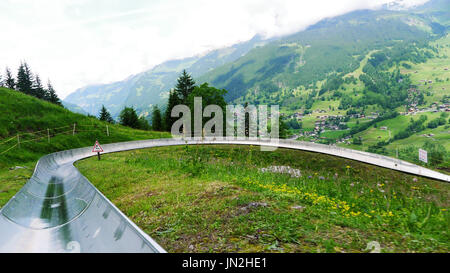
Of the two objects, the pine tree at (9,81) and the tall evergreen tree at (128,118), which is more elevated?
the pine tree at (9,81)

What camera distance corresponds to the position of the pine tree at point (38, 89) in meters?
66.9

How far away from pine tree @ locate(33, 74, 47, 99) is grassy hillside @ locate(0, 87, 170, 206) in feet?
127

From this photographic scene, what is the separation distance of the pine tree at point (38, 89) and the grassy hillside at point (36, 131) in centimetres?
3875

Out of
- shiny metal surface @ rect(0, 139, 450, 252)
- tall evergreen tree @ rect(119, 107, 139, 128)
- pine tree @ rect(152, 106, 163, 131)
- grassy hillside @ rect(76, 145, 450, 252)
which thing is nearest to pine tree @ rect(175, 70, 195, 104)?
pine tree @ rect(152, 106, 163, 131)

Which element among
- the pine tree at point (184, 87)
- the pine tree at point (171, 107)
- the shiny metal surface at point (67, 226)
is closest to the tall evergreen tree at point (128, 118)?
the pine tree at point (171, 107)

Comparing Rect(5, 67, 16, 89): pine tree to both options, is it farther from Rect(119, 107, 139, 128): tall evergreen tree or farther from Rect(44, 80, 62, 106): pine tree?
Rect(119, 107, 139, 128): tall evergreen tree

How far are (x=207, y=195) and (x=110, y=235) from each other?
3.63 metres

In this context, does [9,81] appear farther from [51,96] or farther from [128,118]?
[128,118]

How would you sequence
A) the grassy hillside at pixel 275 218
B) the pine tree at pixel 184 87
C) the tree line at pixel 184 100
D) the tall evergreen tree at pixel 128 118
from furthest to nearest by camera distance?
the tall evergreen tree at pixel 128 118 < the pine tree at pixel 184 87 < the tree line at pixel 184 100 < the grassy hillside at pixel 275 218

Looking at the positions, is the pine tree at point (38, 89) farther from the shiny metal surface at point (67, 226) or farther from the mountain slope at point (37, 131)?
the shiny metal surface at point (67, 226)

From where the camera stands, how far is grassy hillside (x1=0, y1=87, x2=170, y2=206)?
2260cm

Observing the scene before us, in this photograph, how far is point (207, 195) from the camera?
286 inches
